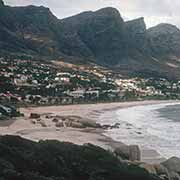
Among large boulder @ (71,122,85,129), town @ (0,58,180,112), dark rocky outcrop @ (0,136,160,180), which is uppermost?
town @ (0,58,180,112)

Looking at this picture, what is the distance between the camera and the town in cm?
10050

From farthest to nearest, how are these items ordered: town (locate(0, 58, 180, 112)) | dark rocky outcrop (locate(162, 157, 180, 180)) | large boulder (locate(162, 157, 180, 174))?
town (locate(0, 58, 180, 112)) < large boulder (locate(162, 157, 180, 174)) < dark rocky outcrop (locate(162, 157, 180, 180))

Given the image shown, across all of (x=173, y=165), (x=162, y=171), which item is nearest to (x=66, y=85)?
(x=173, y=165)

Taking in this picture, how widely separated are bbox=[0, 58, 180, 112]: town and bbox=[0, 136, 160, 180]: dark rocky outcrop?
6468 centimetres

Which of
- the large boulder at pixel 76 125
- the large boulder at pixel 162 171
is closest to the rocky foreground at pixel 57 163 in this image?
the large boulder at pixel 162 171

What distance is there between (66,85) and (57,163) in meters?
109

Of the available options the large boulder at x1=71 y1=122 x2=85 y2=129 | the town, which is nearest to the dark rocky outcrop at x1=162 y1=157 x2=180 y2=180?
the large boulder at x1=71 y1=122 x2=85 y2=129

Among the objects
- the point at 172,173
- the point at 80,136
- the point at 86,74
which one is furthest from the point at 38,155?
the point at 86,74

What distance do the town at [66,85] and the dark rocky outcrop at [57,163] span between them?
64.7 m

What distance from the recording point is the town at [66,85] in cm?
10050

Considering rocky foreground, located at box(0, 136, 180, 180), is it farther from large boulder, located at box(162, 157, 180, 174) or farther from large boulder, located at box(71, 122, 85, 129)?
large boulder, located at box(71, 122, 85, 129)

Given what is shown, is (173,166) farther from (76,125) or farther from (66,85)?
(66,85)

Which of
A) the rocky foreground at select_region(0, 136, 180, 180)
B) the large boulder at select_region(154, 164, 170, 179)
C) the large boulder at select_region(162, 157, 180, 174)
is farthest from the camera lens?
the large boulder at select_region(162, 157, 180, 174)

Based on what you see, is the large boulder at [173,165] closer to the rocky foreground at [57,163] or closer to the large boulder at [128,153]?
the large boulder at [128,153]
